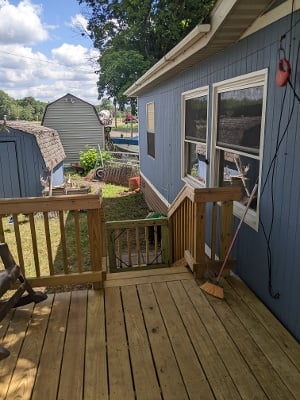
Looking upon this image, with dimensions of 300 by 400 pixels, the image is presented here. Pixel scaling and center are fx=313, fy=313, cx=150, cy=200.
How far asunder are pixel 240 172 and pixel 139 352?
81.9 inches

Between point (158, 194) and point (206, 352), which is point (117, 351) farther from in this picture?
point (158, 194)

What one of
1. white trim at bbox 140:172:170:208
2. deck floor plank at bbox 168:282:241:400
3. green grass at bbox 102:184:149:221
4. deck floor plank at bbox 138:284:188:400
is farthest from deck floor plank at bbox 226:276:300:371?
green grass at bbox 102:184:149:221

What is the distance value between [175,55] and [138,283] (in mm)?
2971

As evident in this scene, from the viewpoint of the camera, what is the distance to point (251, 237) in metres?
3.01

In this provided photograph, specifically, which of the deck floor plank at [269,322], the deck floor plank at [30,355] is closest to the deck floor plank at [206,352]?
the deck floor plank at [269,322]

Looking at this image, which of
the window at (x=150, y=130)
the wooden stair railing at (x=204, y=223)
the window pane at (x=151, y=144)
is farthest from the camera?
the window pane at (x=151, y=144)

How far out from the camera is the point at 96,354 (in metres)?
2.18

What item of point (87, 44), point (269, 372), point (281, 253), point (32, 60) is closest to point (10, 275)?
point (269, 372)


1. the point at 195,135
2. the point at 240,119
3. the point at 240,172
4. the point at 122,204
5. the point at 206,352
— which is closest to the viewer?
the point at 206,352

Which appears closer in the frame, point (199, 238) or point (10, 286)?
point (10, 286)

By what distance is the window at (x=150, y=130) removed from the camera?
27.1 feet

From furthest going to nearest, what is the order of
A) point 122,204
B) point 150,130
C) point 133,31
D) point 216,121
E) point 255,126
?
point 133,31
point 122,204
point 150,130
point 216,121
point 255,126

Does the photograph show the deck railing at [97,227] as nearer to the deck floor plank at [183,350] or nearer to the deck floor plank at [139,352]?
the deck floor plank at [139,352]

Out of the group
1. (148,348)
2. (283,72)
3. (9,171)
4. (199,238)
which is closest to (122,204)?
(9,171)
